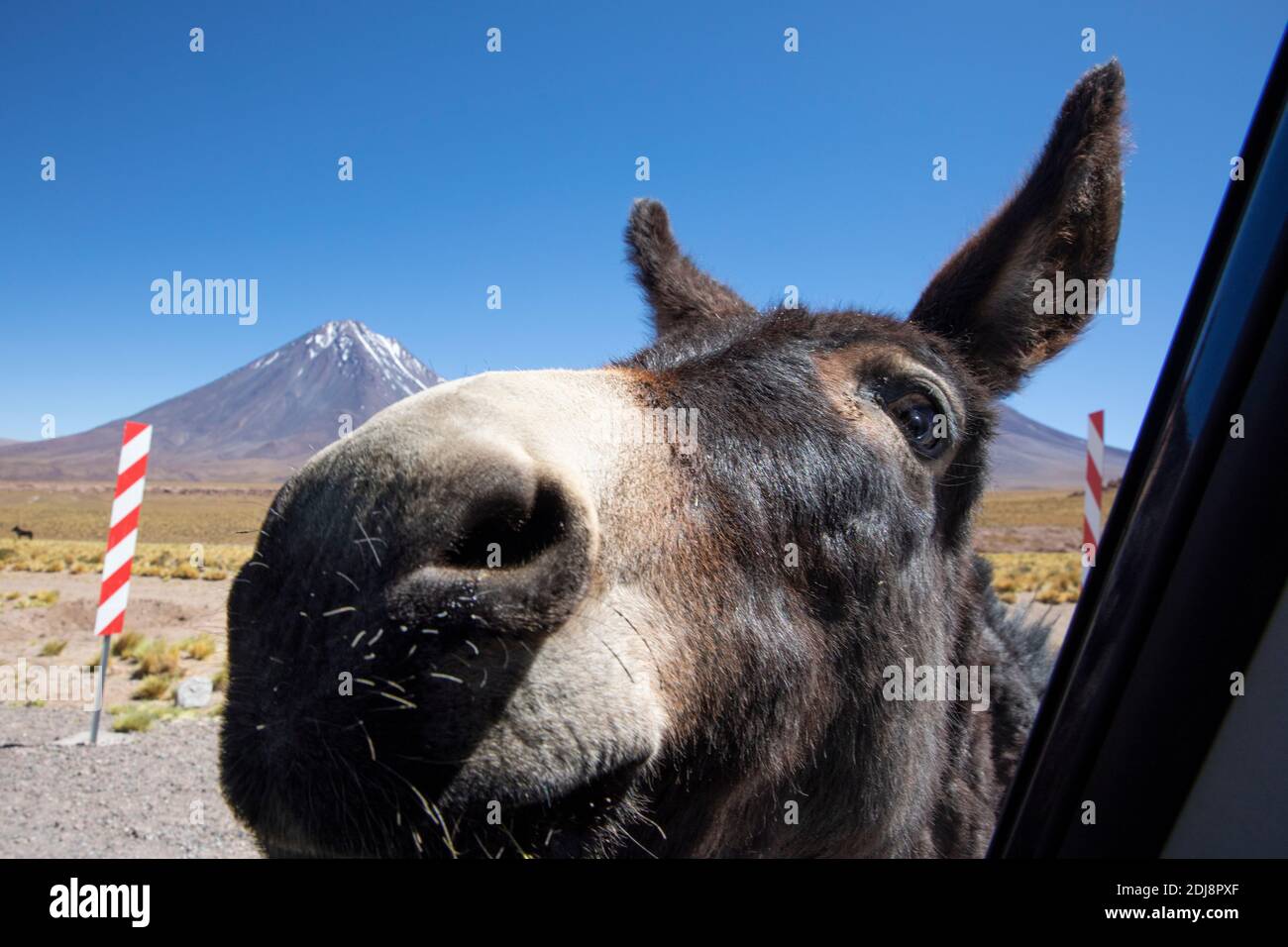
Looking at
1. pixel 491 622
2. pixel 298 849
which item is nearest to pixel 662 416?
pixel 491 622

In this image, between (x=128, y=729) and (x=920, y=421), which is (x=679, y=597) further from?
(x=128, y=729)

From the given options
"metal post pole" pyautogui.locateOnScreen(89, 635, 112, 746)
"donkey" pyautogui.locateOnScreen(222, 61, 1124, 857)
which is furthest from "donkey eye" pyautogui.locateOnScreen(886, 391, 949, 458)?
"metal post pole" pyautogui.locateOnScreen(89, 635, 112, 746)

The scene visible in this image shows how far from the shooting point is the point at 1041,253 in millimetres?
3256

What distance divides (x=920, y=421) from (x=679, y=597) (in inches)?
56.1

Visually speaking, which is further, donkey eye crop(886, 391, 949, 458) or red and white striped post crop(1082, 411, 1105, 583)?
red and white striped post crop(1082, 411, 1105, 583)

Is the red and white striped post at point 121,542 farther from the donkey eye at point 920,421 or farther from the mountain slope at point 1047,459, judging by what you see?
the mountain slope at point 1047,459

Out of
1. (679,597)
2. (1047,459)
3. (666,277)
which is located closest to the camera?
(679,597)

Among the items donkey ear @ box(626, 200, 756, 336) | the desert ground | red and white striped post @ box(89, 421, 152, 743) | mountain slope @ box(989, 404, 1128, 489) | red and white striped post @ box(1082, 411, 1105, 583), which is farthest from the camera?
mountain slope @ box(989, 404, 1128, 489)

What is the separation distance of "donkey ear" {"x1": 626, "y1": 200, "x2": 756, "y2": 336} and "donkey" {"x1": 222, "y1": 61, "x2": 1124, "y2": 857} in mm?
1029

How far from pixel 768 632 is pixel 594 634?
28.1 inches

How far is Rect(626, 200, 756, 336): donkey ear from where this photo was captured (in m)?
4.25

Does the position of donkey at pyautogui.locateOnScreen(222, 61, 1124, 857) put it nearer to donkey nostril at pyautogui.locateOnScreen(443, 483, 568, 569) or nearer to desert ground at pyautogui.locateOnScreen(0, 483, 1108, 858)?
donkey nostril at pyautogui.locateOnScreen(443, 483, 568, 569)

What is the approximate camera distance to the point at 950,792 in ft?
10.2

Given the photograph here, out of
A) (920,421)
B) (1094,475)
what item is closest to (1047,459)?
(1094,475)
